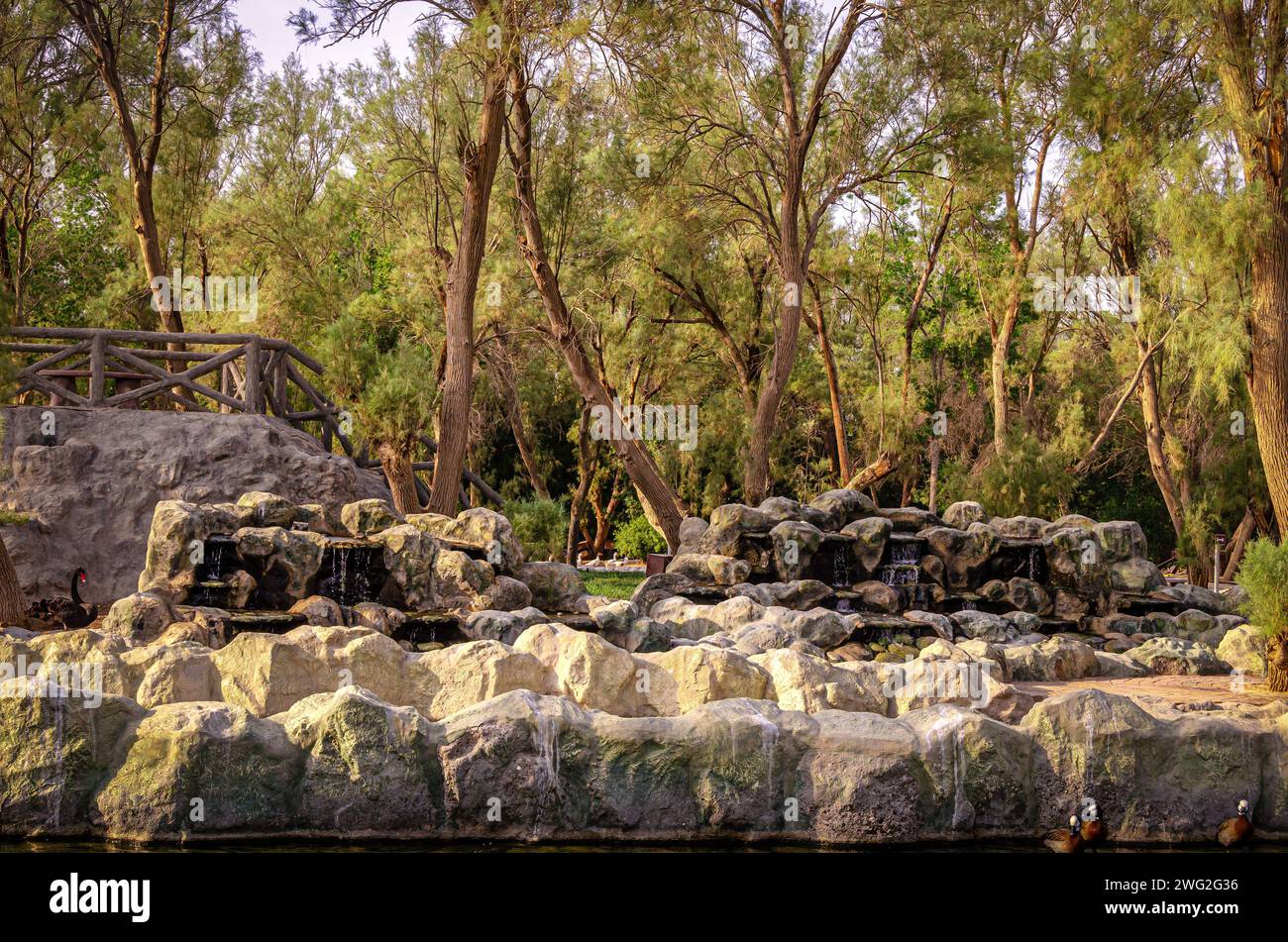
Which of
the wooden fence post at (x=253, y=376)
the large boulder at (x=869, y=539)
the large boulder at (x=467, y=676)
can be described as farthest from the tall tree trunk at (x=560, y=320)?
the large boulder at (x=467, y=676)

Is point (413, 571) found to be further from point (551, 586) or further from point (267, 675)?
point (267, 675)

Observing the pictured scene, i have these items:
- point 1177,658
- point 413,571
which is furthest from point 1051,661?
point 413,571

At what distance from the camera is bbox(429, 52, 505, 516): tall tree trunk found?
44.5ft

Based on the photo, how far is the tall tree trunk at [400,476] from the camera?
14.1m

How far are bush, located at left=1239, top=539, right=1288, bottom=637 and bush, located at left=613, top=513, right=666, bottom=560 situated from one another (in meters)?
16.6

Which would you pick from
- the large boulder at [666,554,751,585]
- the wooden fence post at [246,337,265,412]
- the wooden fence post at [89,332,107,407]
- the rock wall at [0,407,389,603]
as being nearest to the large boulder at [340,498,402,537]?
the rock wall at [0,407,389,603]

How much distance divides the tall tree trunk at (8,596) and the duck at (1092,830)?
7.57 meters

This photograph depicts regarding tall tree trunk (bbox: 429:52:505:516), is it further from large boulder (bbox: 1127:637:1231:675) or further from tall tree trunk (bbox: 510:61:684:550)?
large boulder (bbox: 1127:637:1231:675)

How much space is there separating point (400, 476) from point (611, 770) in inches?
348

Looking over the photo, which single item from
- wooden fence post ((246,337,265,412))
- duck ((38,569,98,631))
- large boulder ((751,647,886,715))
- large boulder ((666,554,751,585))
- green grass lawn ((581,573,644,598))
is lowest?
large boulder ((751,647,886,715))

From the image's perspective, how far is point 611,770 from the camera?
5.90 m

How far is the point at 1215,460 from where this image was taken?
1969cm

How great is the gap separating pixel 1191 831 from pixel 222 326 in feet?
64.8
